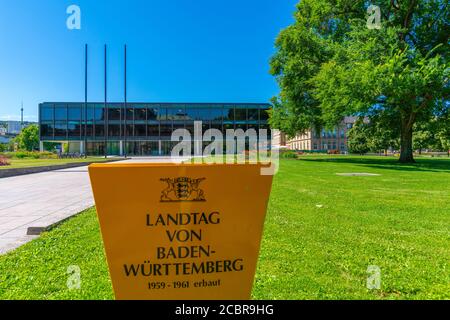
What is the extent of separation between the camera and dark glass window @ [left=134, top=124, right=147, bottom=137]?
6838cm

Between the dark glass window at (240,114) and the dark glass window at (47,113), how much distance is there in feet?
129

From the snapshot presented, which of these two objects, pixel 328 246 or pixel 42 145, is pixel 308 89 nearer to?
pixel 328 246

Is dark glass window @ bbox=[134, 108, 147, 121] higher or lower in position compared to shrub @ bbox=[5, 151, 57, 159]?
higher

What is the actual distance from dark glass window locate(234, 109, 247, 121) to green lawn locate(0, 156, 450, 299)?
61.8 meters

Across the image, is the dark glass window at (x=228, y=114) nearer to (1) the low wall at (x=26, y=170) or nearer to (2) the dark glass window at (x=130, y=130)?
(2) the dark glass window at (x=130, y=130)

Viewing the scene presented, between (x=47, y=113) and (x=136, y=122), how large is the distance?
1867 centimetres

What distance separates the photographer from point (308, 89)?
3453 cm

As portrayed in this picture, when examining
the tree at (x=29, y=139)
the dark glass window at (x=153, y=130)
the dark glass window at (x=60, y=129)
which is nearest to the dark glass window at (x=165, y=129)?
the dark glass window at (x=153, y=130)

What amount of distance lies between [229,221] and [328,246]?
11.3 ft

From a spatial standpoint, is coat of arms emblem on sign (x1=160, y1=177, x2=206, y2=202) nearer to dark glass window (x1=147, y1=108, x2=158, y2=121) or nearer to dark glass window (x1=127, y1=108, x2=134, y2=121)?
dark glass window (x1=147, y1=108, x2=158, y2=121)

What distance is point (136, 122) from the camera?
68.3 m

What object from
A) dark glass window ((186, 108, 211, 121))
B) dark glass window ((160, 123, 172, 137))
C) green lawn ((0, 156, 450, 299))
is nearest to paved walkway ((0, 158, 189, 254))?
green lawn ((0, 156, 450, 299))
